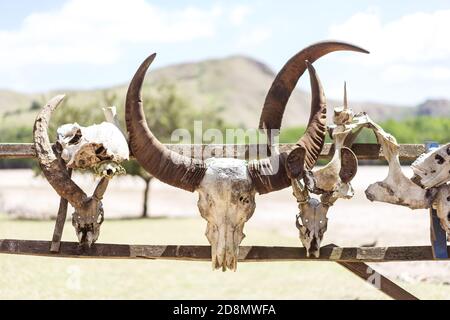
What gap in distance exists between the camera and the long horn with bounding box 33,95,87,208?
5.27 metres

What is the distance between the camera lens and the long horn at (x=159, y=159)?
5.10m

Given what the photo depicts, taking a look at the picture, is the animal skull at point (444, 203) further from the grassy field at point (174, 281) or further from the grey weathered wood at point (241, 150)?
the grassy field at point (174, 281)

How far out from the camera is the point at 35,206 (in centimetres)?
3538

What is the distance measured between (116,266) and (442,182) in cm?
1151

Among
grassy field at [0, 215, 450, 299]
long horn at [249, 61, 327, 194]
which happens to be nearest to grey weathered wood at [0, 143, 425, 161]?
long horn at [249, 61, 327, 194]

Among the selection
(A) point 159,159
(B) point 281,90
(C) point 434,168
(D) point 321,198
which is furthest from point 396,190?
(A) point 159,159

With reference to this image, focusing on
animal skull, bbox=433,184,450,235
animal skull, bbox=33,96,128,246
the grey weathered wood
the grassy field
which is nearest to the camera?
animal skull, bbox=33,96,128,246

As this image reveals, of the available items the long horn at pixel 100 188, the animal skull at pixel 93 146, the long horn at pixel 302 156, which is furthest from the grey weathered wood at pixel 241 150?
the long horn at pixel 100 188

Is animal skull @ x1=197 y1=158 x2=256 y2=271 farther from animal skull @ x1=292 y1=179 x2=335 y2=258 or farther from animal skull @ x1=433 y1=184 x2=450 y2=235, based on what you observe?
animal skull @ x1=433 y1=184 x2=450 y2=235

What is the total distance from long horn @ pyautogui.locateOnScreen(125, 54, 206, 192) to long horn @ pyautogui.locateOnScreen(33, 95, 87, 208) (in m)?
0.62

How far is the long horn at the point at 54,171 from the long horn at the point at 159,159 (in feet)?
2.02

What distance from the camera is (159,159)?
16.8ft
